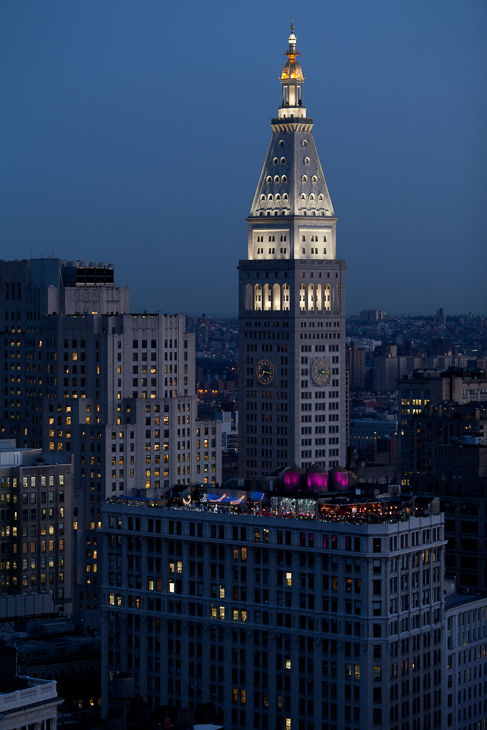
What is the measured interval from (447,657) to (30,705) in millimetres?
61617

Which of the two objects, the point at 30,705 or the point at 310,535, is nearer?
the point at 30,705

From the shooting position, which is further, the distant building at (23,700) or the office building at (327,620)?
the office building at (327,620)

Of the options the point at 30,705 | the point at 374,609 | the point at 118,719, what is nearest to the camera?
the point at 30,705

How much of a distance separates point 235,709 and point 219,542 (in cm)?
1638

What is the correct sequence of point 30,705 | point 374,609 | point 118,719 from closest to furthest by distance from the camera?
point 30,705 < point 118,719 < point 374,609

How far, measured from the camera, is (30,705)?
14838cm

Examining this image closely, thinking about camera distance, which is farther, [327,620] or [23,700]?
[327,620]

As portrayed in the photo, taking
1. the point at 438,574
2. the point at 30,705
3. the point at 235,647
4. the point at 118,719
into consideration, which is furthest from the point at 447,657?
the point at 30,705

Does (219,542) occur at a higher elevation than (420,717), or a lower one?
higher

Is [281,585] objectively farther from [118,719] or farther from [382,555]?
[118,719]

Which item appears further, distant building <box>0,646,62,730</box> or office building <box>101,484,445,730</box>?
office building <box>101,484,445,730</box>

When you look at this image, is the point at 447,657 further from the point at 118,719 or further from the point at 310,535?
the point at 118,719

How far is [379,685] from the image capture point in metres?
187

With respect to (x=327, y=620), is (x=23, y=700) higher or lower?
lower
